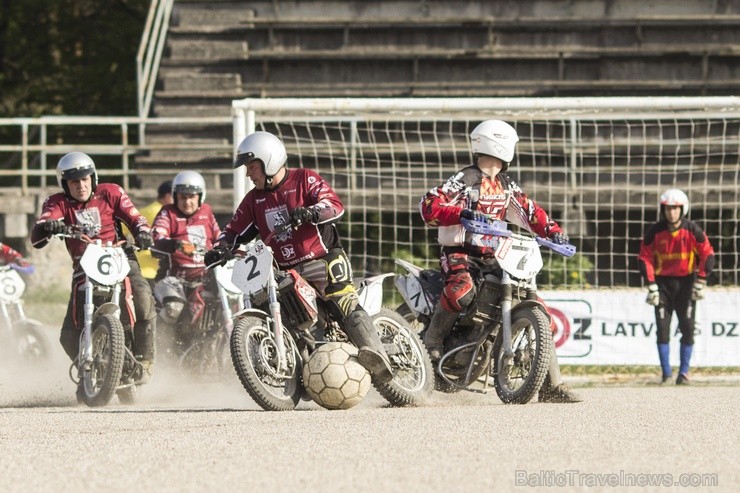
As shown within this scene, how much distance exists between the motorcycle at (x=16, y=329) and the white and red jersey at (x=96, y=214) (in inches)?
104

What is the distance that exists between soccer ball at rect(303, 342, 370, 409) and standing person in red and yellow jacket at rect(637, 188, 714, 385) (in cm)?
534

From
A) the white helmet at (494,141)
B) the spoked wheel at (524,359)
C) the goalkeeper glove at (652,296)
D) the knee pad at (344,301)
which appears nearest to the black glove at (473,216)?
the white helmet at (494,141)

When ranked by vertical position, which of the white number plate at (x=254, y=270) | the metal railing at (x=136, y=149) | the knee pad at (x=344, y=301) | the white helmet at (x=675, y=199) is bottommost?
the knee pad at (x=344, y=301)

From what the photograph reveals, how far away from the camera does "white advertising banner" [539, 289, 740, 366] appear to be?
46.9 feet

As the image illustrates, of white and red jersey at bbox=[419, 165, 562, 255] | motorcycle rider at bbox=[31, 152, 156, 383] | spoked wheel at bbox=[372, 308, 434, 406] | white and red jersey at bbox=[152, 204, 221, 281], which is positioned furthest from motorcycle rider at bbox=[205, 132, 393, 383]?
white and red jersey at bbox=[152, 204, 221, 281]

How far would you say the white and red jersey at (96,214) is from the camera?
10.9 m

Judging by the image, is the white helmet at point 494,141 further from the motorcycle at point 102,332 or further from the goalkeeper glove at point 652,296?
the goalkeeper glove at point 652,296

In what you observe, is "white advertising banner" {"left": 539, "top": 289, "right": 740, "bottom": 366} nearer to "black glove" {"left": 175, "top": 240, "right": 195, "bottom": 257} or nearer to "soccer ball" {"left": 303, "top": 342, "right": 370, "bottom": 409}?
"black glove" {"left": 175, "top": 240, "right": 195, "bottom": 257}

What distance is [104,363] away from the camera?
10375 millimetres

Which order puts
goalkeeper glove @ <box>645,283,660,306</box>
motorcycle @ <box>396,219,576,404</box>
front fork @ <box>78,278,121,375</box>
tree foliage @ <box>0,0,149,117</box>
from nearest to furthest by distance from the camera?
motorcycle @ <box>396,219,576,404</box>
front fork @ <box>78,278,121,375</box>
goalkeeper glove @ <box>645,283,660,306</box>
tree foliage @ <box>0,0,149,117</box>

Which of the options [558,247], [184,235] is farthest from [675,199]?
[184,235]

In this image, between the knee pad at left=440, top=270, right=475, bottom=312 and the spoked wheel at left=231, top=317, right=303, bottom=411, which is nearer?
the spoked wheel at left=231, top=317, right=303, bottom=411

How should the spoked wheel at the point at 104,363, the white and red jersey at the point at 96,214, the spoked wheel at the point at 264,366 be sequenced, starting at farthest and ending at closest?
the white and red jersey at the point at 96,214 → the spoked wheel at the point at 104,363 → the spoked wheel at the point at 264,366

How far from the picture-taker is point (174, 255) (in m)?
12.9
